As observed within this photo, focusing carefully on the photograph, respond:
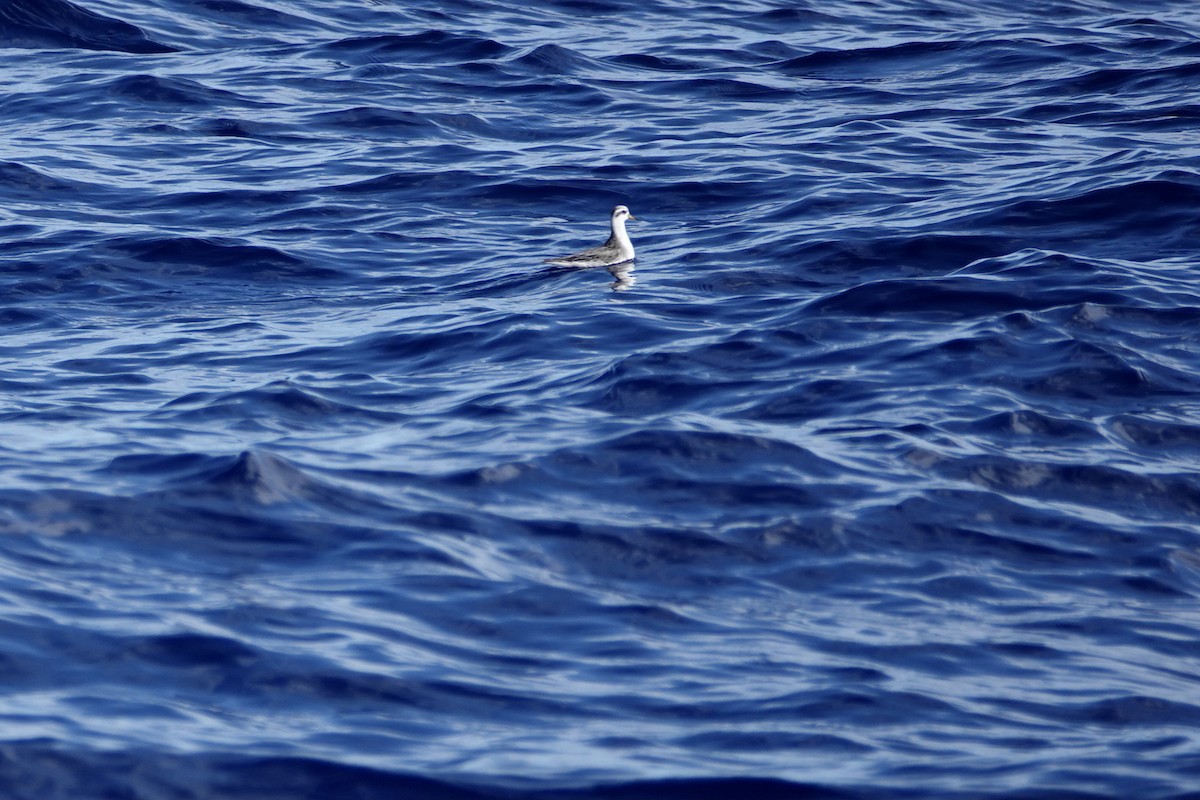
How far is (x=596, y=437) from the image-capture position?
9523mm

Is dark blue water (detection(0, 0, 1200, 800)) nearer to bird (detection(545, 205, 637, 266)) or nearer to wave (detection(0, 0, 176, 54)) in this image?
bird (detection(545, 205, 637, 266))

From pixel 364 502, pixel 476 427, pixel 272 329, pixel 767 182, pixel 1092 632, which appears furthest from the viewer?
pixel 767 182

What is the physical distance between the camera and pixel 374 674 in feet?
22.7

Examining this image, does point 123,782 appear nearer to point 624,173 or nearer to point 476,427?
point 476,427

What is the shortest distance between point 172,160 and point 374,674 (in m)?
11.3

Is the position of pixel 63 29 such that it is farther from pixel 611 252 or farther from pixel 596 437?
pixel 596 437

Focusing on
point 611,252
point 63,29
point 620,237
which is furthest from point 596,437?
point 63,29

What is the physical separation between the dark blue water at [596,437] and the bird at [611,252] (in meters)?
0.28

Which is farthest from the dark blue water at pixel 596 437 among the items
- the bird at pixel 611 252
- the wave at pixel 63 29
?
the wave at pixel 63 29

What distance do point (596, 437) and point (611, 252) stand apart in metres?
5.03

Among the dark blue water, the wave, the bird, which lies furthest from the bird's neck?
the wave

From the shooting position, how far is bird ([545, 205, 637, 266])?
1408 cm

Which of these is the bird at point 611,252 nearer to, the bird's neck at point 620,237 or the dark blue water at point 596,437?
the bird's neck at point 620,237

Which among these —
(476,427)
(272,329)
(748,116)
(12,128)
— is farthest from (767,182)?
(12,128)
